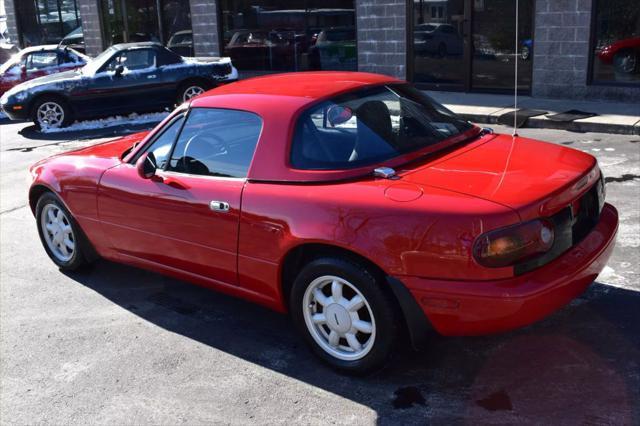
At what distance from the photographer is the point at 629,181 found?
6680 millimetres

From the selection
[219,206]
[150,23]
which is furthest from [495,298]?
[150,23]

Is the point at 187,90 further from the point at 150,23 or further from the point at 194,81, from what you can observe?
the point at 150,23

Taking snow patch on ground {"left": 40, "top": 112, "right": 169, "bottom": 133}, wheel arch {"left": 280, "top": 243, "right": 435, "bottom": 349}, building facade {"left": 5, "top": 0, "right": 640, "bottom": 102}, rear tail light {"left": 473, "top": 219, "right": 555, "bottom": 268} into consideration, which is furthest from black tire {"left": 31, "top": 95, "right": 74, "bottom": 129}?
rear tail light {"left": 473, "top": 219, "right": 555, "bottom": 268}

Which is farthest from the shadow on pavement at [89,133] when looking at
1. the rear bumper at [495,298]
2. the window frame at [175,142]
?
the rear bumper at [495,298]

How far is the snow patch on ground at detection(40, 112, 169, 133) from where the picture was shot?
1256 centimetres

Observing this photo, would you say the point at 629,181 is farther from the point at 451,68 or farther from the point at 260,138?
the point at 451,68

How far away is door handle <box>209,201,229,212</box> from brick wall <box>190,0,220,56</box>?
14568mm

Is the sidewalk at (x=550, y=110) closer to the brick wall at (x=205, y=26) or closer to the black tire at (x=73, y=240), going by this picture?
the brick wall at (x=205, y=26)

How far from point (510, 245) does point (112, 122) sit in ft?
36.9

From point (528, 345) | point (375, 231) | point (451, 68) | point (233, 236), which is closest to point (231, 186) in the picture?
point (233, 236)

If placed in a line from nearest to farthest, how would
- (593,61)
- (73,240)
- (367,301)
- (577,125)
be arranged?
(367,301)
(73,240)
(577,125)
(593,61)

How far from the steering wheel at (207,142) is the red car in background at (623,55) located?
941cm

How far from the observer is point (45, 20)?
22.6 m

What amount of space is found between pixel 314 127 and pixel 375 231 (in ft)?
2.69
